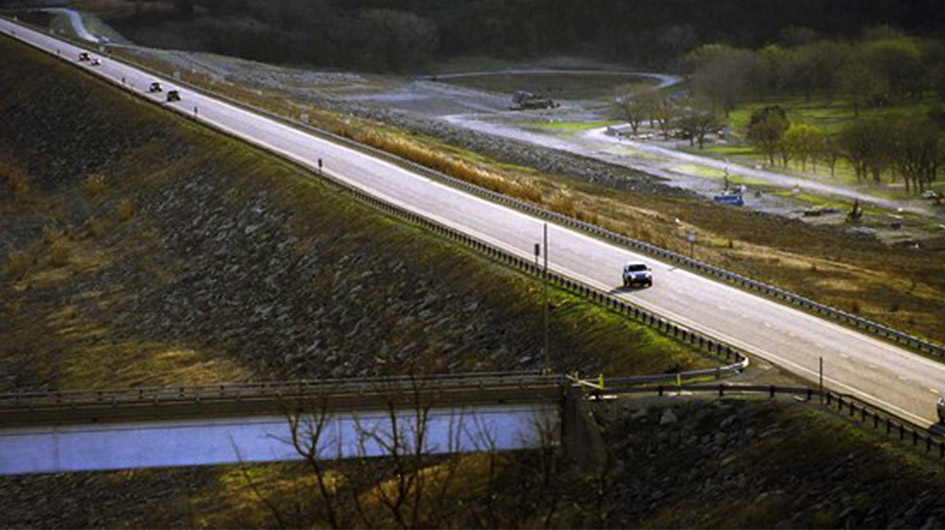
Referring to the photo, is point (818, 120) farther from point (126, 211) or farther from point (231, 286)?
point (231, 286)

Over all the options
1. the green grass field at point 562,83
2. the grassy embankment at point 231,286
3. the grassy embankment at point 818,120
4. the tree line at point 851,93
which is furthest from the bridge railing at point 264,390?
the green grass field at point 562,83

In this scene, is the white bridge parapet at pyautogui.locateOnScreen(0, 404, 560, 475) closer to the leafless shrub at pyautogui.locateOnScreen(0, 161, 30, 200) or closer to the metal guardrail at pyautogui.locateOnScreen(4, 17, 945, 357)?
the metal guardrail at pyautogui.locateOnScreen(4, 17, 945, 357)

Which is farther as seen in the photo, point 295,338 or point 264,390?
point 295,338

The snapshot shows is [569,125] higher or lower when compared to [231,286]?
lower

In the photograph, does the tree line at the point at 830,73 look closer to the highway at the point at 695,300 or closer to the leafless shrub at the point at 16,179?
the highway at the point at 695,300

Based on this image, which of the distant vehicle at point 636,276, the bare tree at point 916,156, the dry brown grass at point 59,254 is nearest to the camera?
the distant vehicle at point 636,276

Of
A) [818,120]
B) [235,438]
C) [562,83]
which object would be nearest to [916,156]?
[818,120]

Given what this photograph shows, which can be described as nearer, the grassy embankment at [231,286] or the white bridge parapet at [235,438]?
the white bridge parapet at [235,438]

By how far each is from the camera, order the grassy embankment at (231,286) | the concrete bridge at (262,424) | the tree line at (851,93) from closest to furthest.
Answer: the concrete bridge at (262,424) → the grassy embankment at (231,286) → the tree line at (851,93)
